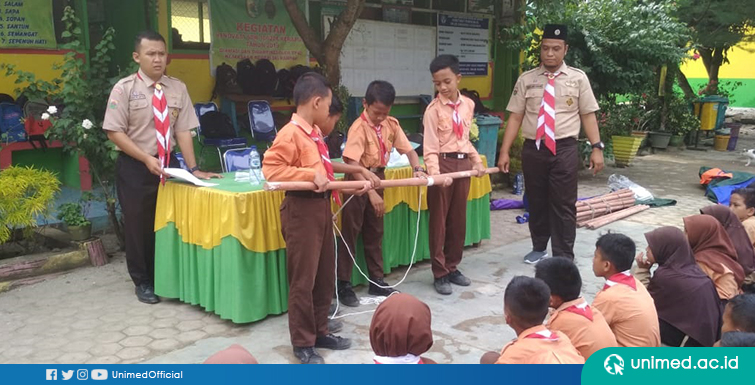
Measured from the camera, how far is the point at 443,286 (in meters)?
4.46

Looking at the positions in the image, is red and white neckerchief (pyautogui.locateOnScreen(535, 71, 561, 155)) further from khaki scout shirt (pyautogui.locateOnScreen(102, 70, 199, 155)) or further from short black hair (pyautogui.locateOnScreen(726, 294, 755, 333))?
khaki scout shirt (pyautogui.locateOnScreen(102, 70, 199, 155))

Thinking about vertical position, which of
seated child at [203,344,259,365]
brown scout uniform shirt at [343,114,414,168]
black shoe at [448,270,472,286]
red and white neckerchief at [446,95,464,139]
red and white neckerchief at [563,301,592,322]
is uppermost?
red and white neckerchief at [446,95,464,139]

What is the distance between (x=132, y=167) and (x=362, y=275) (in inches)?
69.4

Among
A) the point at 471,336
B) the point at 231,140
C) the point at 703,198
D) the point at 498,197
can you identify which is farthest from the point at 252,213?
the point at 703,198

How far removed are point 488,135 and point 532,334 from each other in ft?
20.4

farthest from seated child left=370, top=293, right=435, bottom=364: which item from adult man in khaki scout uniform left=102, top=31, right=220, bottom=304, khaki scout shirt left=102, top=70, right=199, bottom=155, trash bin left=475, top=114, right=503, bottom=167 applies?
trash bin left=475, top=114, right=503, bottom=167

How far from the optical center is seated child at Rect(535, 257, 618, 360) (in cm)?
254

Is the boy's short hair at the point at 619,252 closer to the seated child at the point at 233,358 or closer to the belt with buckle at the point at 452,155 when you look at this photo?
the belt with buckle at the point at 452,155

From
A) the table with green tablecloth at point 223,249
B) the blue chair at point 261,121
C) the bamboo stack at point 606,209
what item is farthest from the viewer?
the blue chair at point 261,121

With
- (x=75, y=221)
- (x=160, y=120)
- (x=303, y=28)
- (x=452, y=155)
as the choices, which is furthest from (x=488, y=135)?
(x=75, y=221)

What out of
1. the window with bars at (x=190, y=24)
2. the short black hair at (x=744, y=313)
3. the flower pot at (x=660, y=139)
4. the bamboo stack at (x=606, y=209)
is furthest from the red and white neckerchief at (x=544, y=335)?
the flower pot at (x=660, y=139)

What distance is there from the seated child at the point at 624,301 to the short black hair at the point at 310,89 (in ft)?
5.30

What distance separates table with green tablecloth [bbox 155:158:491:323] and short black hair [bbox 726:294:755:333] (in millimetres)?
2434

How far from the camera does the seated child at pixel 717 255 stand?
368 cm
